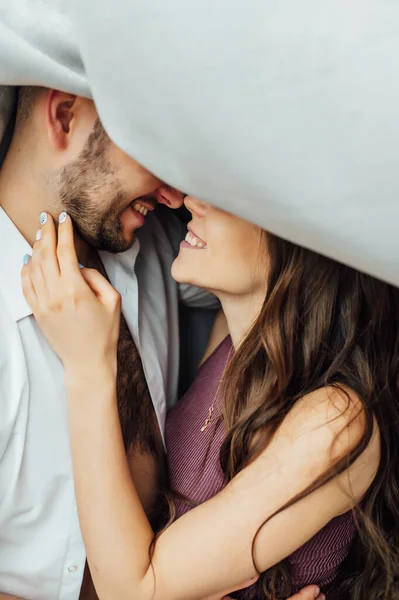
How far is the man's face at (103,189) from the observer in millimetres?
926

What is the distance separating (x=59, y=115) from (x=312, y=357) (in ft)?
1.56

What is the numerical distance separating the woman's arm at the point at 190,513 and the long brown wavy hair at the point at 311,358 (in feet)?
0.15

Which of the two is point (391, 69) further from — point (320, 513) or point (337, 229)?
point (320, 513)

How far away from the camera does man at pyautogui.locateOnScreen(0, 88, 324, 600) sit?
36.2 inches

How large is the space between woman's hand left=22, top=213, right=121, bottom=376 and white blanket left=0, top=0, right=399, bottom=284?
0.79ft

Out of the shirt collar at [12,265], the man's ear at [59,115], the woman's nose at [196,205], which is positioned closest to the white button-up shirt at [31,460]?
the shirt collar at [12,265]

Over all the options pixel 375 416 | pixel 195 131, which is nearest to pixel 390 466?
pixel 375 416

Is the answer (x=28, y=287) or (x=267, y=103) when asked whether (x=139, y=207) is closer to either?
(x=28, y=287)

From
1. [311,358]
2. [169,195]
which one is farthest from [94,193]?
[311,358]

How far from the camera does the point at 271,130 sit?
0.60m

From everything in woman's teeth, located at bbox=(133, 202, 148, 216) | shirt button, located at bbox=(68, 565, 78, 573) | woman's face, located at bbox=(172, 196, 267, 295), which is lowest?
shirt button, located at bbox=(68, 565, 78, 573)

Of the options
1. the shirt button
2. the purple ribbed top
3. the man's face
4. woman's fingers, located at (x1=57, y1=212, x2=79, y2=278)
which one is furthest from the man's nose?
the shirt button

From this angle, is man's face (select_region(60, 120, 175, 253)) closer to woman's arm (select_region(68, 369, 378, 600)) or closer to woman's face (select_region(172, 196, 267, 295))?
woman's face (select_region(172, 196, 267, 295))

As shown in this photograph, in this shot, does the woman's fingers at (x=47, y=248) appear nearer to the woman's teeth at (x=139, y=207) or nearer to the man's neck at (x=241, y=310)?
the woman's teeth at (x=139, y=207)
